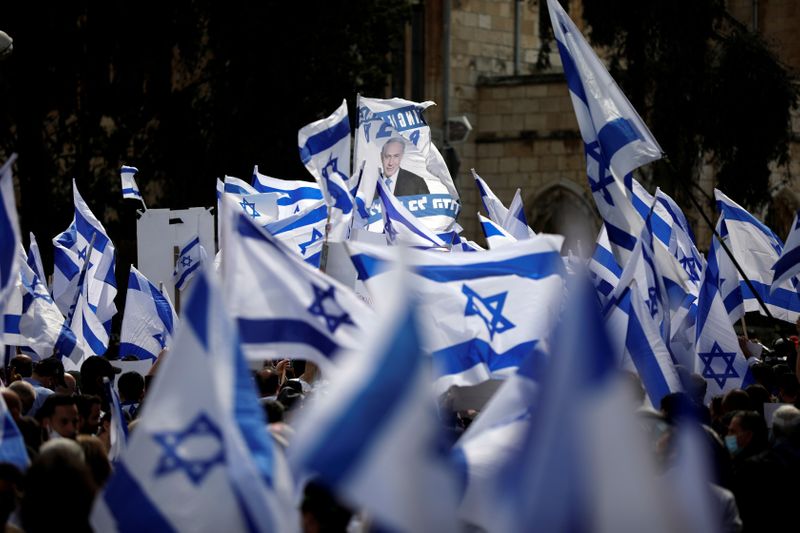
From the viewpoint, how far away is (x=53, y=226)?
25969 mm

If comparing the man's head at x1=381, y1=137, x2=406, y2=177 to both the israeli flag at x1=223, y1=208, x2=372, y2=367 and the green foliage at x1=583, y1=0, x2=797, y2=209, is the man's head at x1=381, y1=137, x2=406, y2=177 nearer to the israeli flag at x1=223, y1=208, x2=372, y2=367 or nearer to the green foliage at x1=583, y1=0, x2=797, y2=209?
the israeli flag at x1=223, y1=208, x2=372, y2=367

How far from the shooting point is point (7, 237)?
7.98 meters

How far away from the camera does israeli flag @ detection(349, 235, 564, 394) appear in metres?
8.91

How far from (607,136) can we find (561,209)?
21.7 metres

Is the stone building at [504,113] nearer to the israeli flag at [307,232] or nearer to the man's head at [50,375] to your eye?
the israeli flag at [307,232]

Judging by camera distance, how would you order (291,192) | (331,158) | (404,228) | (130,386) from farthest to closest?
(291,192)
(331,158)
(404,228)
(130,386)

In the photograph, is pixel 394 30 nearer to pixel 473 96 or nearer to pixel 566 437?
pixel 473 96

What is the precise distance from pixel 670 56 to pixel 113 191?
28.1 feet

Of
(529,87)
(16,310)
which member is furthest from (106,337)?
(529,87)

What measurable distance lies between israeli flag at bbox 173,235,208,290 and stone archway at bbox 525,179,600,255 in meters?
16.4

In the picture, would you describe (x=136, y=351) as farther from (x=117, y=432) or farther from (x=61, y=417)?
(x=61, y=417)

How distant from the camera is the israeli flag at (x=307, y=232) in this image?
47.1 ft

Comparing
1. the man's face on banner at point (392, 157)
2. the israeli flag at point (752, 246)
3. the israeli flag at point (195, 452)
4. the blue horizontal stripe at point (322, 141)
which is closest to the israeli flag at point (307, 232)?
the blue horizontal stripe at point (322, 141)

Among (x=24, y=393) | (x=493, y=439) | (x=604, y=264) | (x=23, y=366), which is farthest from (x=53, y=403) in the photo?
(x=604, y=264)
